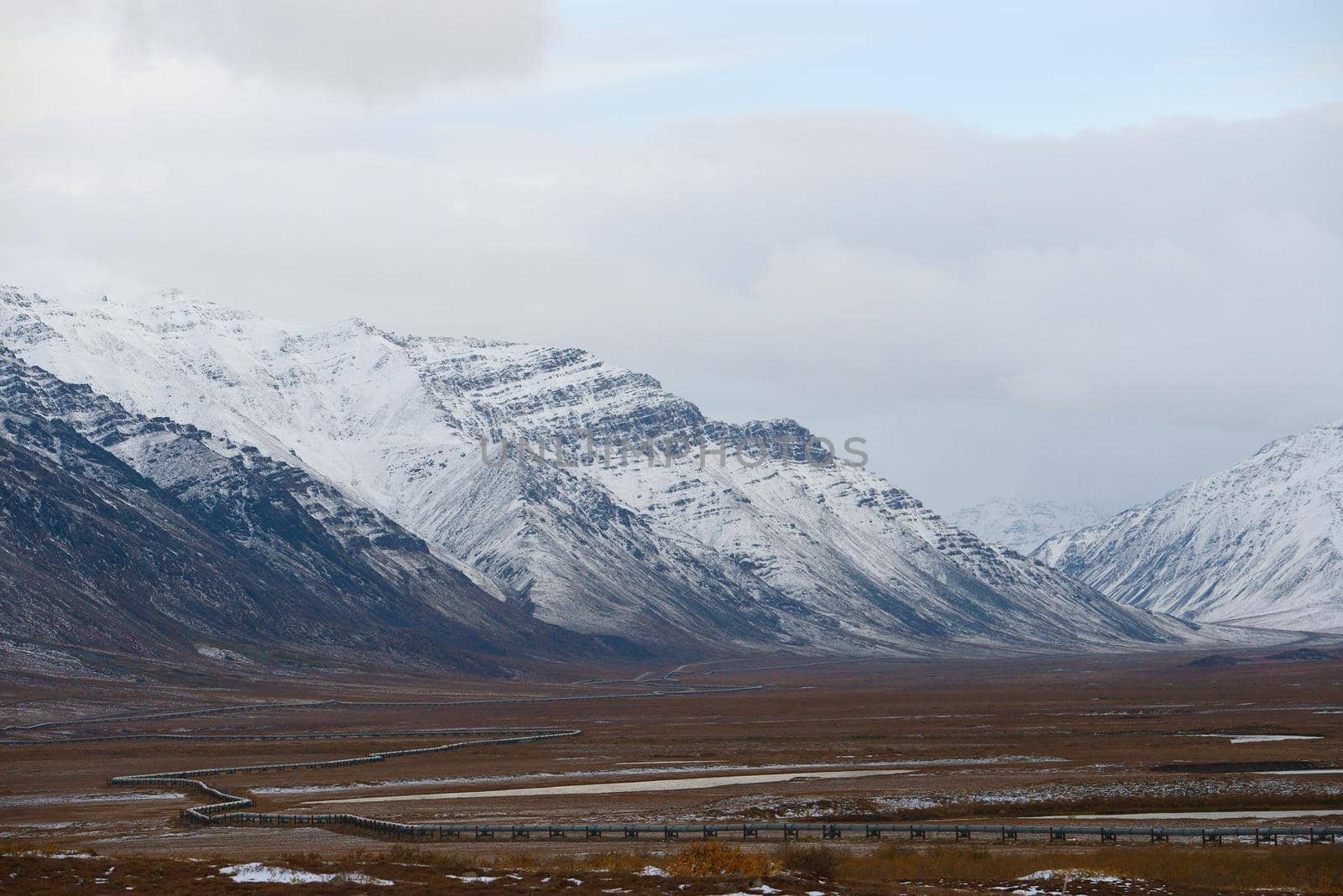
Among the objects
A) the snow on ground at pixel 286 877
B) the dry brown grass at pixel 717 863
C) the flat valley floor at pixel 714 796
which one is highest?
the dry brown grass at pixel 717 863

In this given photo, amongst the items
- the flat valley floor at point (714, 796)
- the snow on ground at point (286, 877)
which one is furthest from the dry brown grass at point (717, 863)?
the snow on ground at point (286, 877)

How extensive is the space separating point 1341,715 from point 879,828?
88.4 m

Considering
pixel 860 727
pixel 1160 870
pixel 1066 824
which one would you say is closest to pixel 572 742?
pixel 860 727

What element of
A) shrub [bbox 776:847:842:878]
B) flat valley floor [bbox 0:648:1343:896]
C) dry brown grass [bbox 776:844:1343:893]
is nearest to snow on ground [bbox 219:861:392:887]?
flat valley floor [bbox 0:648:1343:896]

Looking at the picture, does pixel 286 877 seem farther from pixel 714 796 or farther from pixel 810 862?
pixel 714 796

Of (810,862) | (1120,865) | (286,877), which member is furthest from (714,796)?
(286,877)

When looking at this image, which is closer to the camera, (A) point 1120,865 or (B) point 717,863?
(B) point 717,863

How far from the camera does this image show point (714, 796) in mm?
88438

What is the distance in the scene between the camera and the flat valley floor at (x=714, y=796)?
52.4 meters

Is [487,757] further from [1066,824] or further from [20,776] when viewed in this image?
[1066,824]

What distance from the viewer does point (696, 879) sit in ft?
161

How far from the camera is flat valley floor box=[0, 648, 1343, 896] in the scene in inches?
2063

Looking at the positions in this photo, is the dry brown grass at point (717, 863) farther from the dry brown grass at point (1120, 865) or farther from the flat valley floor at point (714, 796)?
the dry brown grass at point (1120, 865)

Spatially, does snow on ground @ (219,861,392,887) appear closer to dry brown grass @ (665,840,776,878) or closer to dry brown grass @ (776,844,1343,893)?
dry brown grass @ (665,840,776,878)
